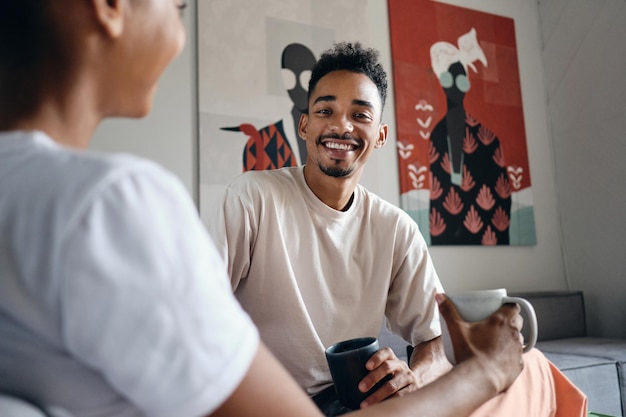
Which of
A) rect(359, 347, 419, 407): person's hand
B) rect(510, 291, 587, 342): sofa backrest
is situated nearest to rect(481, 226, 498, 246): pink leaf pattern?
rect(510, 291, 587, 342): sofa backrest

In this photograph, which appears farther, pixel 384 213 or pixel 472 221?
pixel 472 221

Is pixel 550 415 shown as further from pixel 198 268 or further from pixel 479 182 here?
pixel 479 182

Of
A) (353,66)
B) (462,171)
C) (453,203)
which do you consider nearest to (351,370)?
(353,66)

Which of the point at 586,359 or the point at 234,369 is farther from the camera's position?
the point at 586,359

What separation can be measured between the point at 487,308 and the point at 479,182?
110 inches

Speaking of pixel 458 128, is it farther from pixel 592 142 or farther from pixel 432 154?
pixel 592 142

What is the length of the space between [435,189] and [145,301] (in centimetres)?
310

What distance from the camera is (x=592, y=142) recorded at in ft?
11.9

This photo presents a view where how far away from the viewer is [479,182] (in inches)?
137

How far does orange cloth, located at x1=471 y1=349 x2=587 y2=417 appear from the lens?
929 millimetres

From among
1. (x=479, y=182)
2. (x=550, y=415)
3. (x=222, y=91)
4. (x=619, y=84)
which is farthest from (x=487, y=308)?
(x=619, y=84)

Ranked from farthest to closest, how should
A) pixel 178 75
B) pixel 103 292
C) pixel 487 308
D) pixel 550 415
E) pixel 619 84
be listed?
pixel 619 84, pixel 178 75, pixel 550 415, pixel 487 308, pixel 103 292

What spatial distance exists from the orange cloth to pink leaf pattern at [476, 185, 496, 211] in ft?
8.03

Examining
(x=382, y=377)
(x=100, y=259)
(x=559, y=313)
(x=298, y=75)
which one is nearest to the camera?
(x=100, y=259)
